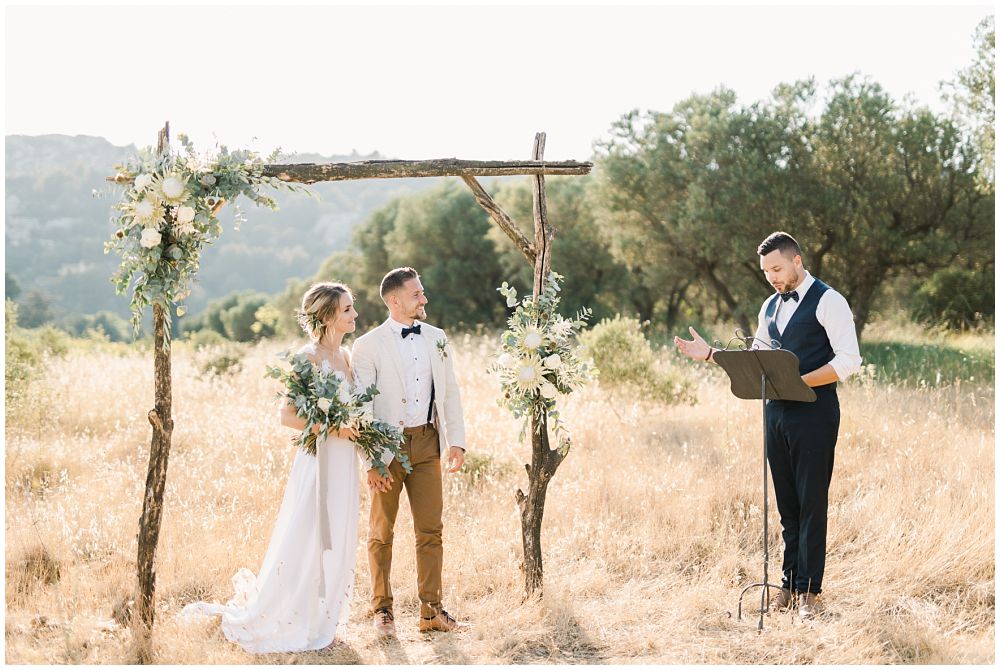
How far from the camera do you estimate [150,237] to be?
4.39 meters

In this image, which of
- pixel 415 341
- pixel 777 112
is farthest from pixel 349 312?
pixel 777 112

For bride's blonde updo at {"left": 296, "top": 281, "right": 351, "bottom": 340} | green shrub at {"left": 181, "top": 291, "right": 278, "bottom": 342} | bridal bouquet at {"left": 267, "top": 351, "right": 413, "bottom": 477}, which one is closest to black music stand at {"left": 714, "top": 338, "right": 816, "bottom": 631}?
bridal bouquet at {"left": 267, "top": 351, "right": 413, "bottom": 477}

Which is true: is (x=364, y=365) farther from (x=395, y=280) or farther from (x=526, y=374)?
(x=526, y=374)

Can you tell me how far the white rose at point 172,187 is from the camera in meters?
4.43

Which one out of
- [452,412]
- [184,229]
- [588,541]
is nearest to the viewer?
[184,229]

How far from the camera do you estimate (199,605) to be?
5.02m

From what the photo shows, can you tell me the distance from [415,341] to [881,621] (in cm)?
326

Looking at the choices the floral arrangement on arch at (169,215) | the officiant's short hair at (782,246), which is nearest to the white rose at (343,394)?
the floral arrangement on arch at (169,215)

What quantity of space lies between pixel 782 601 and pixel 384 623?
2447 millimetres

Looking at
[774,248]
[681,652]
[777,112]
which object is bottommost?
[681,652]

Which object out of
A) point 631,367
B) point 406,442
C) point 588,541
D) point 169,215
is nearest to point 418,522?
point 406,442

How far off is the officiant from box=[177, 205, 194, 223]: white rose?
111 inches

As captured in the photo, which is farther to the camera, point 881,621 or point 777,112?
point 777,112

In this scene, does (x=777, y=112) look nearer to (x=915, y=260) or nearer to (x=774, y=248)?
(x=915, y=260)
